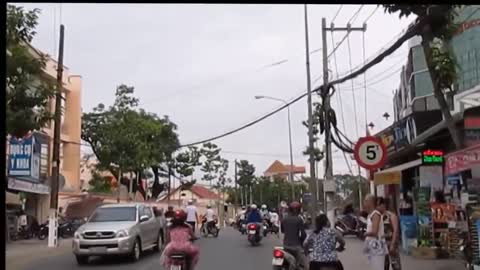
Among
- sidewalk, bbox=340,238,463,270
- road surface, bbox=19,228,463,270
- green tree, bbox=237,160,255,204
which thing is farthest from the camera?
green tree, bbox=237,160,255,204

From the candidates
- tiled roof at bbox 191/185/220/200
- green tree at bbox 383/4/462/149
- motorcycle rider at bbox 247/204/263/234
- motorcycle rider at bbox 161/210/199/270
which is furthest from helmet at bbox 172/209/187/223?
tiled roof at bbox 191/185/220/200

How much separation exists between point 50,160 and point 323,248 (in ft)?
96.9

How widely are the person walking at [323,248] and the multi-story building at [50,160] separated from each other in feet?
60.2

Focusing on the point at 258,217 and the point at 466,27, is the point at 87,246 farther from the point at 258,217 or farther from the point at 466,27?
the point at 466,27

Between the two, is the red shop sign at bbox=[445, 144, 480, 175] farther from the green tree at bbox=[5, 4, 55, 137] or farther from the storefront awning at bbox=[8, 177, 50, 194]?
the storefront awning at bbox=[8, 177, 50, 194]

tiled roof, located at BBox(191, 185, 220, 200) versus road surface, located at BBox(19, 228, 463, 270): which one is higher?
tiled roof, located at BBox(191, 185, 220, 200)

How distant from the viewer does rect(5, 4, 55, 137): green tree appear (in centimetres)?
1291

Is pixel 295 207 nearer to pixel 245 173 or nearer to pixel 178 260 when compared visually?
pixel 178 260

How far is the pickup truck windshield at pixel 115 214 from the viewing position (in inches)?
731

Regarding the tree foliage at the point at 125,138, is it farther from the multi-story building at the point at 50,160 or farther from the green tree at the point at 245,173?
the green tree at the point at 245,173

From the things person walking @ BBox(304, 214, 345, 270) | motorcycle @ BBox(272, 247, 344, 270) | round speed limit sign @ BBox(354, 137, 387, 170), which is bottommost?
motorcycle @ BBox(272, 247, 344, 270)

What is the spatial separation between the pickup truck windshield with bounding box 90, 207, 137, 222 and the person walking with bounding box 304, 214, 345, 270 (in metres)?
10.4

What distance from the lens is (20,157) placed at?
27.9 m

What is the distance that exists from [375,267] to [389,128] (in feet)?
52.0
